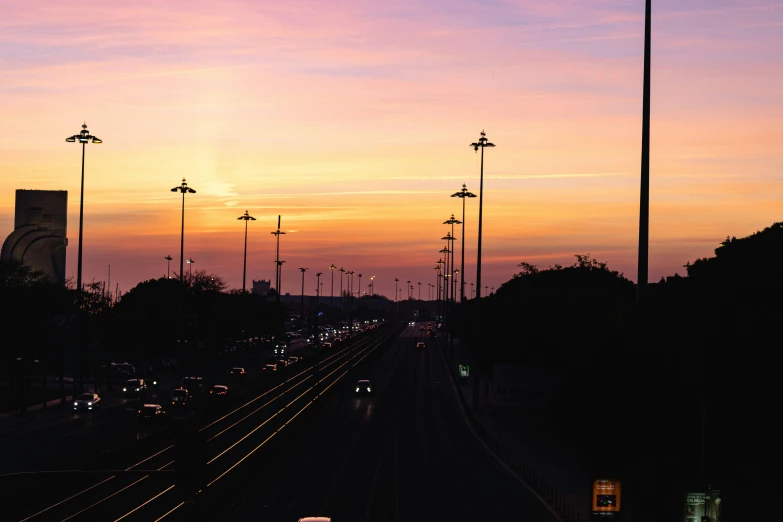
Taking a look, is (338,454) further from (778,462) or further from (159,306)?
(159,306)

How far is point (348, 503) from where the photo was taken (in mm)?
39688

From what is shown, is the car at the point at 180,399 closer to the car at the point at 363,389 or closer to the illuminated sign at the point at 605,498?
the car at the point at 363,389

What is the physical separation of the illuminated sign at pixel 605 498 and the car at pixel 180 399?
44.9 m

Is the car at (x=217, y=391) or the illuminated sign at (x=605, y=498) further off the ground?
the illuminated sign at (x=605, y=498)

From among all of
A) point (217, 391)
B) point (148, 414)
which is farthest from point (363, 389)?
point (148, 414)

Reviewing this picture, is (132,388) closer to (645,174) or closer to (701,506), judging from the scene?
(645,174)

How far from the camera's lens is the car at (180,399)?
72.5m

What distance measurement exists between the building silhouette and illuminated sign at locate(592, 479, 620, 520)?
138960 mm

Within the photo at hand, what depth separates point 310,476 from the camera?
46438 millimetres

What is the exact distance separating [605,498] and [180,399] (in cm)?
4672

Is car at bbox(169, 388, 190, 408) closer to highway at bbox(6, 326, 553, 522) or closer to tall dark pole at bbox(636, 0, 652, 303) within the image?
highway at bbox(6, 326, 553, 522)

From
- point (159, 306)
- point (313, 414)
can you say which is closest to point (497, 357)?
point (313, 414)

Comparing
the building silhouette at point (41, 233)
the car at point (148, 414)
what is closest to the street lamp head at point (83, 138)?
the car at point (148, 414)

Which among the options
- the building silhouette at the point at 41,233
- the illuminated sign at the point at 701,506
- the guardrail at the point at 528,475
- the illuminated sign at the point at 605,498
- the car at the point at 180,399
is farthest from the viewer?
the building silhouette at the point at 41,233
